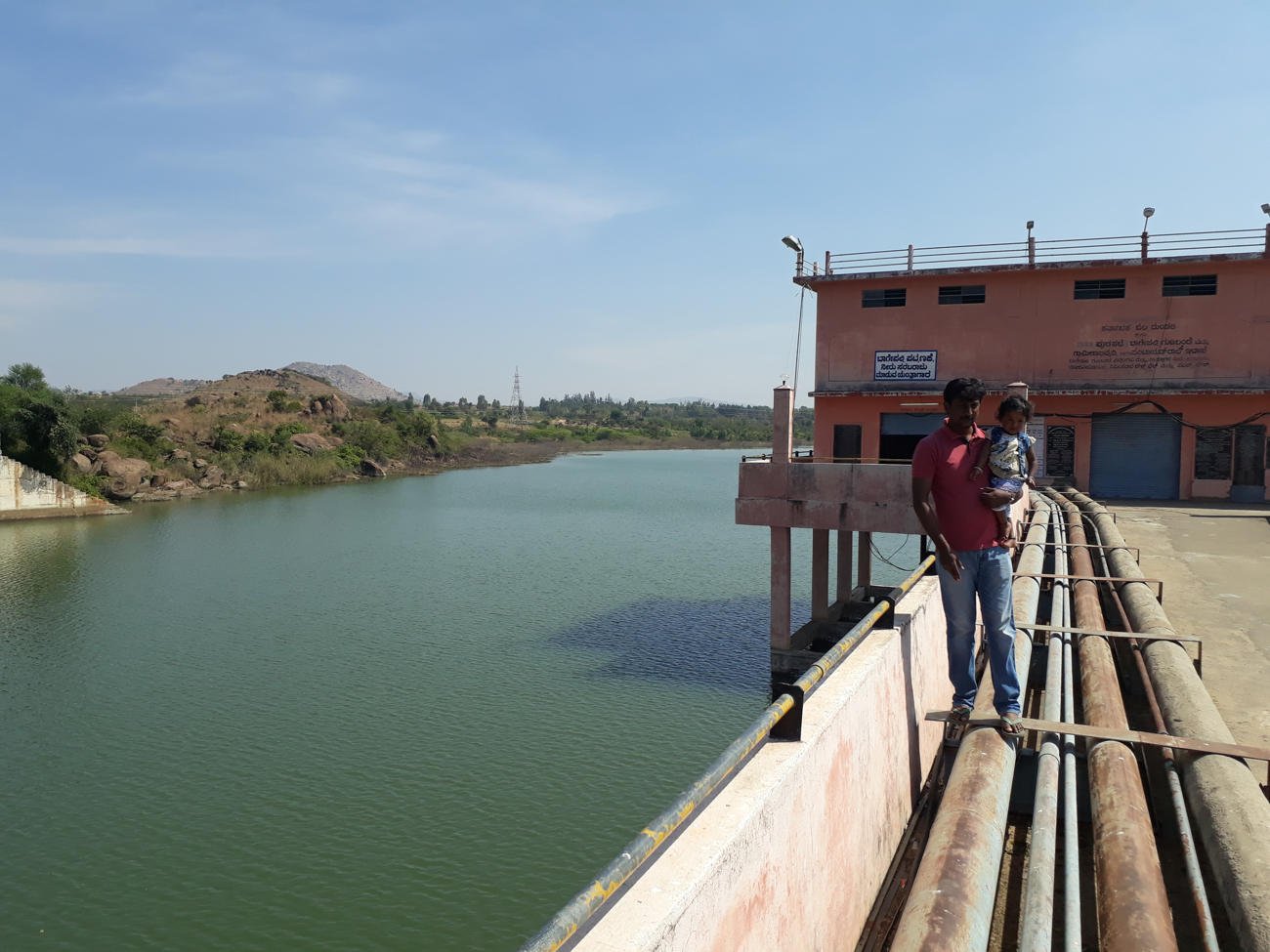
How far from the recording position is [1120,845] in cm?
405

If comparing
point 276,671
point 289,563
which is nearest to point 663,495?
point 289,563

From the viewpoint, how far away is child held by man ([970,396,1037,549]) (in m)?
5.16

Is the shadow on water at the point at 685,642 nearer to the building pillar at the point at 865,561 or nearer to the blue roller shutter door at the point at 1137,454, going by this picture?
the building pillar at the point at 865,561

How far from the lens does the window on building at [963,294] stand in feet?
72.1

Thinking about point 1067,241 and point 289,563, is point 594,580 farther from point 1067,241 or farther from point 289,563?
point 1067,241

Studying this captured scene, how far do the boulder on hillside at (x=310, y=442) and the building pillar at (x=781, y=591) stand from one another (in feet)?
185

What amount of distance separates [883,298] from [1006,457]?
18.3 m

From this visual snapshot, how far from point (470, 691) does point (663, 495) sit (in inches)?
1559

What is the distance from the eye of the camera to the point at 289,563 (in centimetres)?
2989

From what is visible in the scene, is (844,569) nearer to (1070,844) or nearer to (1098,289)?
(1098,289)

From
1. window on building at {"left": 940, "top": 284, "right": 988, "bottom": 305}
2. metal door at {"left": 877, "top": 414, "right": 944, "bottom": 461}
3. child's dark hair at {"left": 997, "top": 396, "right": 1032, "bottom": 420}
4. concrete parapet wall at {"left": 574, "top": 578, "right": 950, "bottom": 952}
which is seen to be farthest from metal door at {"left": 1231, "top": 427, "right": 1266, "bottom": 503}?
child's dark hair at {"left": 997, "top": 396, "right": 1032, "bottom": 420}

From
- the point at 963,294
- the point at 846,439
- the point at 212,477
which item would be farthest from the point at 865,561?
the point at 212,477

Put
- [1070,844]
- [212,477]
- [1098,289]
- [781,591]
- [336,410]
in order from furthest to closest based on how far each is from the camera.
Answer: [336,410], [212,477], [1098,289], [781,591], [1070,844]

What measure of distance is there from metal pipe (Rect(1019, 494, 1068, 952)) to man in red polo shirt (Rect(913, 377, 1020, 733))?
38 cm
